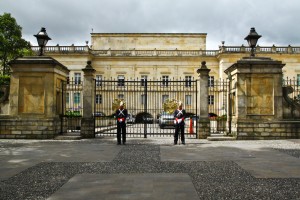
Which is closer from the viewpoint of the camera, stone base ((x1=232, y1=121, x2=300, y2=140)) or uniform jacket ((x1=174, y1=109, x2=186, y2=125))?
uniform jacket ((x1=174, y1=109, x2=186, y2=125))

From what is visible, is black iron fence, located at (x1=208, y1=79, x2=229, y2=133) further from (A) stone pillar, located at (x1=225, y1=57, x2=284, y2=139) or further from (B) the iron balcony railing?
(B) the iron balcony railing

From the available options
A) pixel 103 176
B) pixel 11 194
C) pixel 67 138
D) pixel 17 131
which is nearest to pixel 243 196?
pixel 103 176

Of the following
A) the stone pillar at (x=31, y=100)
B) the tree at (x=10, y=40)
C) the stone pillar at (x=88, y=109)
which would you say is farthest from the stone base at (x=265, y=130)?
the tree at (x=10, y=40)

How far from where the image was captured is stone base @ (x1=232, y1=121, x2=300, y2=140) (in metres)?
12.4

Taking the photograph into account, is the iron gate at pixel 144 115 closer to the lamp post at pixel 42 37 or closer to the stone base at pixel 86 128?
the stone base at pixel 86 128

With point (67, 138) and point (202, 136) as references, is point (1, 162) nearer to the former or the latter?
point (67, 138)

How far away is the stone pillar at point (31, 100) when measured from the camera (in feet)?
40.6

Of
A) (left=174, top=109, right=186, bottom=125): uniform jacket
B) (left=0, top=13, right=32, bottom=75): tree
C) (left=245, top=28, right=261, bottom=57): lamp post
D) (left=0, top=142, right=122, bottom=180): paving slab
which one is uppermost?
(left=0, top=13, right=32, bottom=75): tree

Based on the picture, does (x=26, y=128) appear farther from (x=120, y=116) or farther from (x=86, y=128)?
(x=120, y=116)

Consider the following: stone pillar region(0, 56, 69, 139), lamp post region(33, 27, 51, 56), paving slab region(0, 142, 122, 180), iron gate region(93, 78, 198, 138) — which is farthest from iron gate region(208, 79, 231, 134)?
lamp post region(33, 27, 51, 56)

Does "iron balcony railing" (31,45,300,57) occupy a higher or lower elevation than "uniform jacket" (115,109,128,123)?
higher

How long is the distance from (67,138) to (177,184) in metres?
8.43

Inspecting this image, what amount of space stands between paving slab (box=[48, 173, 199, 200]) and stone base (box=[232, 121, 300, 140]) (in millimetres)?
7234

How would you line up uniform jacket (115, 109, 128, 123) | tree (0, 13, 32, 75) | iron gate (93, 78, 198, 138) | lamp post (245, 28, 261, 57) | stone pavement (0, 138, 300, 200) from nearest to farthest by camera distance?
stone pavement (0, 138, 300, 200), uniform jacket (115, 109, 128, 123), lamp post (245, 28, 261, 57), iron gate (93, 78, 198, 138), tree (0, 13, 32, 75)
